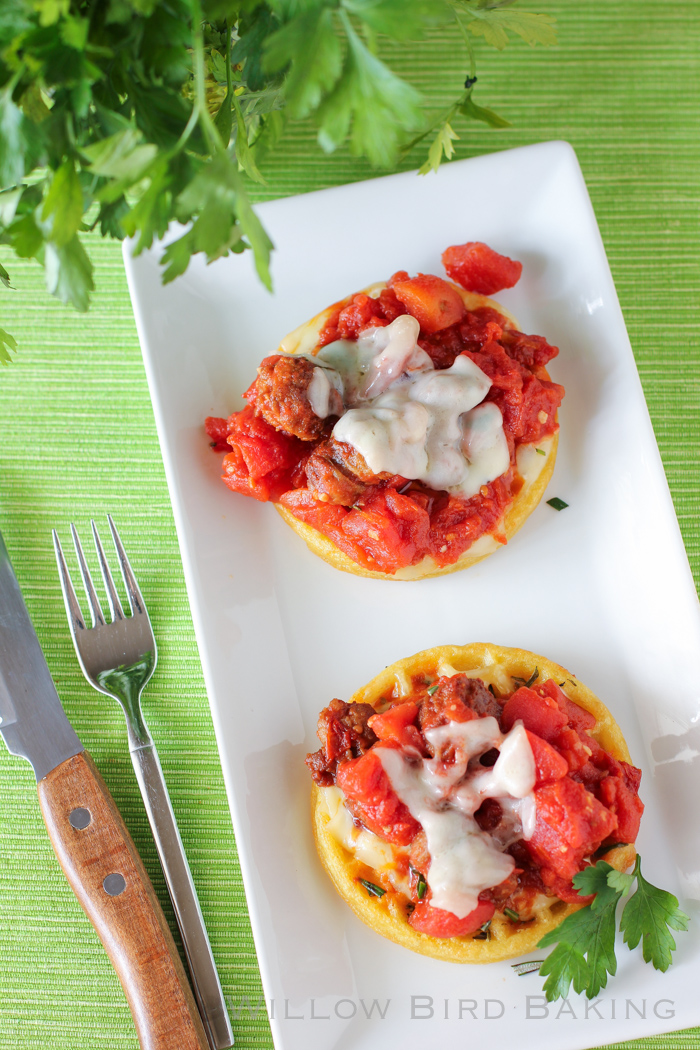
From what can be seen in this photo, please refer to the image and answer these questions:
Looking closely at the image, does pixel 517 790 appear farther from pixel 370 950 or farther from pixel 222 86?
pixel 222 86

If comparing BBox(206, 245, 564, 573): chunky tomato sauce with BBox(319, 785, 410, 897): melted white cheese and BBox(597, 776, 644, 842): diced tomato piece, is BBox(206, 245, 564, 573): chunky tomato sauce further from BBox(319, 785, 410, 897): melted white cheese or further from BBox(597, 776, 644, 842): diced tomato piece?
BBox(597, 776, 644, 842): diced tomato piece

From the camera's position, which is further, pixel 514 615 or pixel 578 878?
pixel 514 615

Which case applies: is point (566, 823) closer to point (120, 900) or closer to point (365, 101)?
point (120, 900)

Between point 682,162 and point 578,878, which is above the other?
point 682,162

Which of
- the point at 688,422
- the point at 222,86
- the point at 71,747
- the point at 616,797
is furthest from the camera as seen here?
the point at 688,422

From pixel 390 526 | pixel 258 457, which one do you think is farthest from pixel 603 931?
pixel 258 457

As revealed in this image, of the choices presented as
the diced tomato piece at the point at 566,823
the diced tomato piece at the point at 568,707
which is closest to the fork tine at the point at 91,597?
the diced tomato piece at the point at 568,707

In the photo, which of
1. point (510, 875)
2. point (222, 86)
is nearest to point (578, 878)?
point (510, 875)

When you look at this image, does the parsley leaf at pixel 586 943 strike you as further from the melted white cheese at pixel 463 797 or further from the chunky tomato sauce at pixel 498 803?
the melted white cheese at pixel 463 797
